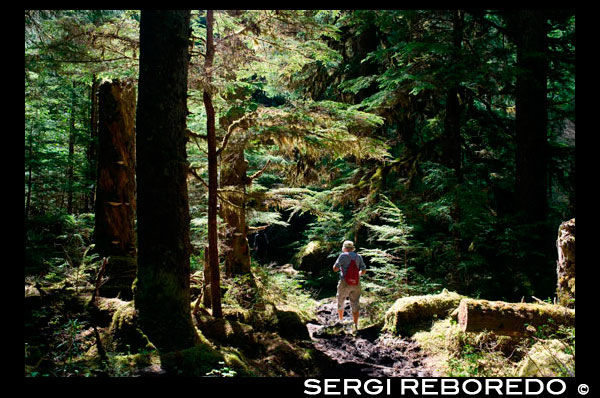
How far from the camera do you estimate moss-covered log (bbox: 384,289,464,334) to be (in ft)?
25.2

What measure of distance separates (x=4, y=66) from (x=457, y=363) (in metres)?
7.50

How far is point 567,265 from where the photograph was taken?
21.1ft

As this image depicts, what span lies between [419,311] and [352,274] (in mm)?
1602

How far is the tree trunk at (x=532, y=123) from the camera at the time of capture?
390 inches

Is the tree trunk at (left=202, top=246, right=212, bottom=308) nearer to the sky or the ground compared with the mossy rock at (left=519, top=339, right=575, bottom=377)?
nearer to the sky

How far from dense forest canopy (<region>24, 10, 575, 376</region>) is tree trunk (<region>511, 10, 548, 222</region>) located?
34 mm

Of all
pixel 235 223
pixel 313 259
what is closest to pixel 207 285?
pixel 235 223

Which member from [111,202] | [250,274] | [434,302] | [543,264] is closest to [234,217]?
[250,274]

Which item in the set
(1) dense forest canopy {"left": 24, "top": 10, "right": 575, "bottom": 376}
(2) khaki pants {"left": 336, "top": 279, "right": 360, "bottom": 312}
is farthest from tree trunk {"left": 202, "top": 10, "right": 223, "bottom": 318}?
(2) khaki pants {"left": 336, "top": 279, "right": 360, "bottom": 312}

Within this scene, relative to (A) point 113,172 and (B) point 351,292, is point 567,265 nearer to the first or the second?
(B) point 351,292

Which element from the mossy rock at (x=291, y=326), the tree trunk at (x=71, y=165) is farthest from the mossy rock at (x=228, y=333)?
the tree trunk at (x=71, y=165)

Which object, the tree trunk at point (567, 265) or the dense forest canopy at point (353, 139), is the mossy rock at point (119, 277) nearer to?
the dense forest canopy at point (353, 139)

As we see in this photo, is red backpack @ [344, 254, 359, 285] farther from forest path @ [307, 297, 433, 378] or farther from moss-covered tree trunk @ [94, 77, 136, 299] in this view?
moss-covered tree trunk @ [94, 77, 136, 299]

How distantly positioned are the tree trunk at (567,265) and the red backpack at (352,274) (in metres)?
3.76
